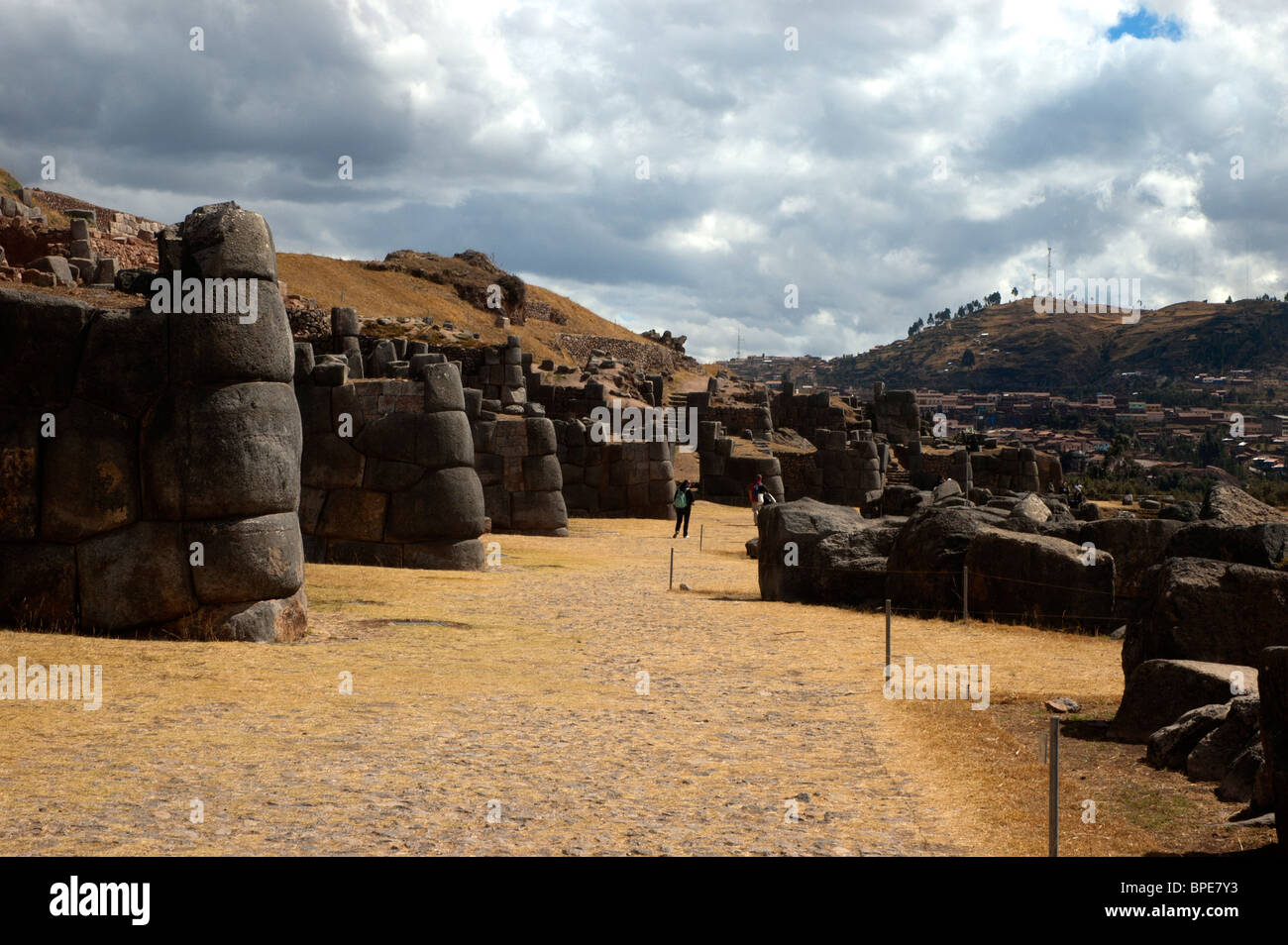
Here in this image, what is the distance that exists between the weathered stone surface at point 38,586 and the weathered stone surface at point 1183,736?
9.15 m

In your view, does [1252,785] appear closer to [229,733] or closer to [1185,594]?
[1185,594]

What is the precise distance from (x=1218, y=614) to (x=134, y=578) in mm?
9424

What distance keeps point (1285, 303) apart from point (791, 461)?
567 feet

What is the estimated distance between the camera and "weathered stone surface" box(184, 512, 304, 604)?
11297mm

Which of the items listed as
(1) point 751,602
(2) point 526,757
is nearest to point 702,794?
(2) point 526,757

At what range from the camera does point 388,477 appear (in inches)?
728

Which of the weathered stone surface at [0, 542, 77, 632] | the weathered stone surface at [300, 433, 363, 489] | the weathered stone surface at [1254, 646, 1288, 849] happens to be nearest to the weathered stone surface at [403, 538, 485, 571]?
the weathered stone surface at [300, 433, 363, 489]

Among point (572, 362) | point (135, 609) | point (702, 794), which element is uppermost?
point (572, 362)

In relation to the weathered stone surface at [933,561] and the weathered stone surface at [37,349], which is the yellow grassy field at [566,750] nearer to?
the weathered stone surface at [933,561]

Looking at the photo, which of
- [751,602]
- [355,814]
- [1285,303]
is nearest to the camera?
[355,814]

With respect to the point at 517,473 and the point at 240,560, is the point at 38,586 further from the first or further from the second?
the point at 517,473

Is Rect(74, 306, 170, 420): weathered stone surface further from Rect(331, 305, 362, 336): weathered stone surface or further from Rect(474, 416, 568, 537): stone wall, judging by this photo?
Rect(331, 305, 362, 336): weathered stone surface

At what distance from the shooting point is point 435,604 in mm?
15008
